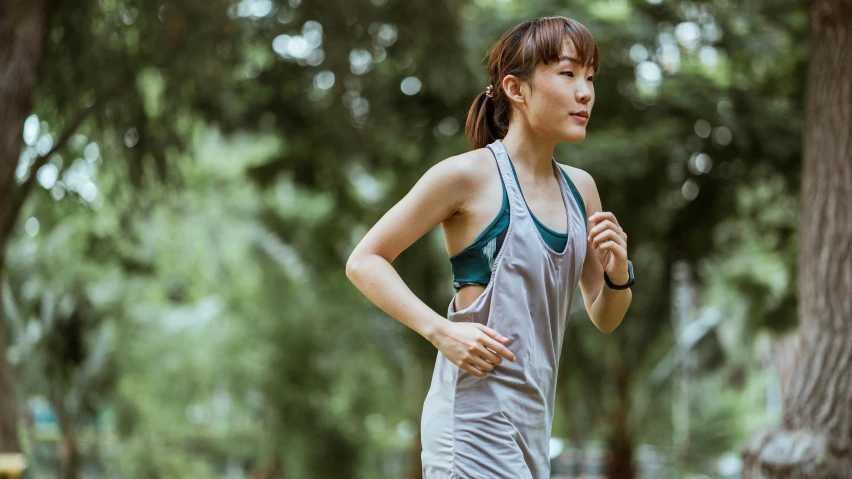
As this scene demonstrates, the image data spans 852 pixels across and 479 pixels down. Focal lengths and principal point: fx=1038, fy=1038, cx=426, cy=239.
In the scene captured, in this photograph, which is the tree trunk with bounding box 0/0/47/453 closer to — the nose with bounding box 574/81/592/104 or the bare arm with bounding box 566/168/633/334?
the bare arm with bounding box 566/168/633/334

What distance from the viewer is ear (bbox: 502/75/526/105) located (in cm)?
248

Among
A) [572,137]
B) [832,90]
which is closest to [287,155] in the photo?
[832,90]

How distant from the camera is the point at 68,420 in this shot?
1673 cm

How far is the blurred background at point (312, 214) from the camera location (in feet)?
28.7

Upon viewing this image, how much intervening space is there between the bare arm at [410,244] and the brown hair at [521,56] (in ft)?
0.99

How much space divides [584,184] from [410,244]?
572 mm

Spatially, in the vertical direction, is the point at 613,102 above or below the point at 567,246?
above

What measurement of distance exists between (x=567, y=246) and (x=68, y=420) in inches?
625

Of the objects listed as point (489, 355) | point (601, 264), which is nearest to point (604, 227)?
point (601, 264)

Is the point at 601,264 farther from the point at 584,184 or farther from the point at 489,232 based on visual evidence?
the point at 489,232

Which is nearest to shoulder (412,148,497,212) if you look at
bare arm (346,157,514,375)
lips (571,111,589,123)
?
bare arm (346,157,514,375)

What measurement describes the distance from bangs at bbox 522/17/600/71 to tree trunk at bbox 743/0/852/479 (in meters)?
4.56

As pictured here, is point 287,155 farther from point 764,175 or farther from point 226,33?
point 764,175

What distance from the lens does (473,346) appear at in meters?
2.17
